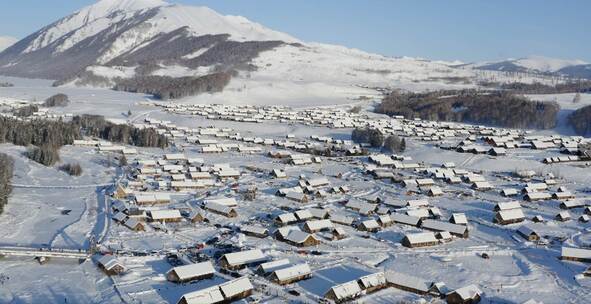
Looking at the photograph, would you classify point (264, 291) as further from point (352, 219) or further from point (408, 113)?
point (408, 113)

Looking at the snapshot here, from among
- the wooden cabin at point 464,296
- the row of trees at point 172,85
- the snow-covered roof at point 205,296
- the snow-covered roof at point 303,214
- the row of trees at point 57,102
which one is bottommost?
the wooden cabin at point 464,296

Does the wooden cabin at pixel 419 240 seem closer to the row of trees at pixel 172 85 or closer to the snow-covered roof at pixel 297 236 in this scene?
the snow-covered roof at pixel 297 236

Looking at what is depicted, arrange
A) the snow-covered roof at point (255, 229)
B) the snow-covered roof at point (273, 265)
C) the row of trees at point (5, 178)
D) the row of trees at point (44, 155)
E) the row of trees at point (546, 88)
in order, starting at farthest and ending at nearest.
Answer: the row of trees at point (546, 88) → the row of trees at point (44, 155) → the row of trees at point (5, 178) → the snow-covered roof at point (255, 229) → the snow-covered roof at point (273, 265)

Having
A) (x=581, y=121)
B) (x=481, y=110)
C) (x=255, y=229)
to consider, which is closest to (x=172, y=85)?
(x=481, y=110)

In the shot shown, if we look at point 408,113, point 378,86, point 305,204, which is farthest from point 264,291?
point 378,86

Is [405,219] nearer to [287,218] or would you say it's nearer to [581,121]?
[287,218]

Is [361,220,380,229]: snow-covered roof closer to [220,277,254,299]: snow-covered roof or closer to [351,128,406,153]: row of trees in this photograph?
[220,277,254,299]: snow-covered roof

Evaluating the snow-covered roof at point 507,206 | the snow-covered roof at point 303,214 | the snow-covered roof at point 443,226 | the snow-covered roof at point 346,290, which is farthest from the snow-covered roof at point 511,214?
the snow-covered roof at point 346,290
